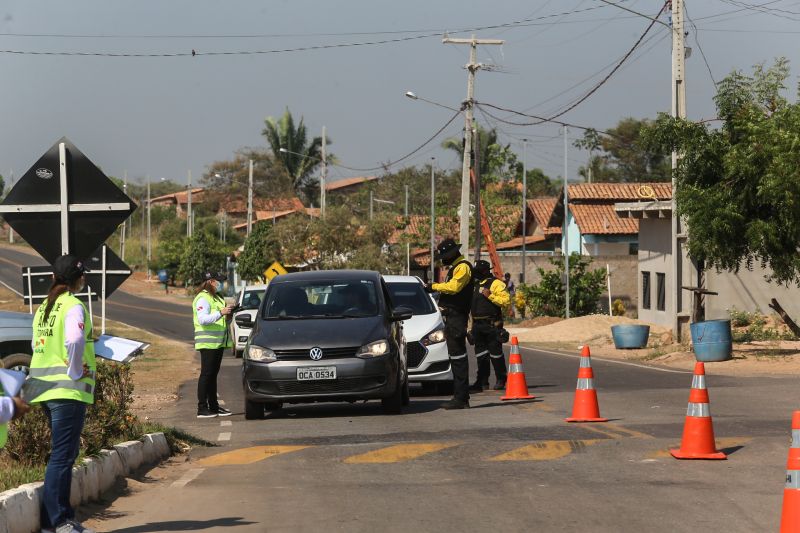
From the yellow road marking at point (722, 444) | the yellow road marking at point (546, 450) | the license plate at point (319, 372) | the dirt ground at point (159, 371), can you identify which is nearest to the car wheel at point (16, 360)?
the dirt ground at point (159, 371)

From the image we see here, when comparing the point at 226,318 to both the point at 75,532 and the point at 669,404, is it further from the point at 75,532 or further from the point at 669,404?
the point at 75,532

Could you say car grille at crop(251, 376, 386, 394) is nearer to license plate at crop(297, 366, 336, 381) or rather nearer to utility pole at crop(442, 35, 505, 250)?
license plate at crop(297, 366, 336, 381)

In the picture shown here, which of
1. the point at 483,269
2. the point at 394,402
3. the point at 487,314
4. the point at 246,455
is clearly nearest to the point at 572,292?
the point at 483,269

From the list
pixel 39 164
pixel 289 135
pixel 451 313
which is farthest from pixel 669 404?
pixel 289 135

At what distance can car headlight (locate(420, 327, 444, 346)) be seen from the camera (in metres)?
18.0

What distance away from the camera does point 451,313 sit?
15828mm

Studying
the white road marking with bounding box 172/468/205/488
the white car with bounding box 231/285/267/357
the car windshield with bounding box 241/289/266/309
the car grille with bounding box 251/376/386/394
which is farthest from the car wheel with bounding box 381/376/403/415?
the car windshield with bounding box 241/289/266/309

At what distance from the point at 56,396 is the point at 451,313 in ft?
28.4

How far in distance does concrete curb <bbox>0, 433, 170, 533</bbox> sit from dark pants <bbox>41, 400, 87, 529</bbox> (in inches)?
5.8

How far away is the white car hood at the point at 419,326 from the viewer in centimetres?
1803

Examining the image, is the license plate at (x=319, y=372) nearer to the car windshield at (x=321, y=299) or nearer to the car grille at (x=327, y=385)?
the car grille at (x=327, y=385)

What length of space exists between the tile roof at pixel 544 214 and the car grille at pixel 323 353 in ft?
178

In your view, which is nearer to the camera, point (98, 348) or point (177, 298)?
point (98, 348)

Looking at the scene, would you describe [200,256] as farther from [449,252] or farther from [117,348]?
[117,348]
